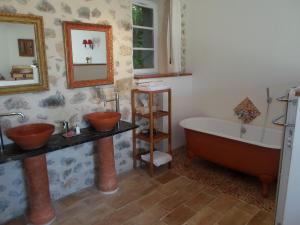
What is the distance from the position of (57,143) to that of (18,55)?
0.85 meters

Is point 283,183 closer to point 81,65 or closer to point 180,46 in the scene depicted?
point 81,65

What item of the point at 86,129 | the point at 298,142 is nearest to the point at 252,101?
the point at 298,142

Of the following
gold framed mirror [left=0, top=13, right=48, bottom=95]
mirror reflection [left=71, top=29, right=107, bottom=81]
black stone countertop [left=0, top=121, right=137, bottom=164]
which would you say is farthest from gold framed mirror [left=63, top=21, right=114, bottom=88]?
black stone countertop [left=0, top=121, right=137, bottom=164]

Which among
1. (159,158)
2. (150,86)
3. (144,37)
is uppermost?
(144,37)

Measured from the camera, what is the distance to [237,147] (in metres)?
2.73

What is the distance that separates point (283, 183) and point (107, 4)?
243cm

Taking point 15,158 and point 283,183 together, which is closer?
point 283,183

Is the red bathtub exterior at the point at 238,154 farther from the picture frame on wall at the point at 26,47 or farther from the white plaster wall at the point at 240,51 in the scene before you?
the picture frame on wall at the point at 26,47

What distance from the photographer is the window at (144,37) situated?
141 inches

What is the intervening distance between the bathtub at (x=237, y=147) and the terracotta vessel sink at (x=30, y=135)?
71.0 inches

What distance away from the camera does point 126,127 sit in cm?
265

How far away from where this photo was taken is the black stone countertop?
1.88 meters

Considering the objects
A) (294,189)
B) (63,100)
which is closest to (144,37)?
(63,100)

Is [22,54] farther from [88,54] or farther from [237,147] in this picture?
[237,147]
